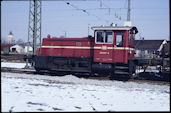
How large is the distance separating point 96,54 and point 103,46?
76 centimetres

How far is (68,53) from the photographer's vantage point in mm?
14648

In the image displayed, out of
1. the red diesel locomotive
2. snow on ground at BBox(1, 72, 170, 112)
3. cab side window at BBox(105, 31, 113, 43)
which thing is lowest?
snow on ground at BBox(1, 72, 170, 112)

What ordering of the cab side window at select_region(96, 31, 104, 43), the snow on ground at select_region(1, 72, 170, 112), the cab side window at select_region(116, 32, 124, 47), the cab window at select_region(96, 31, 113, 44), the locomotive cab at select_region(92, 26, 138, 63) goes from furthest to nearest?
the cab side window at select_region(96, 31, 104, 43) < the cab window at select_region(96, 31, 113, 44) < the cab side window at select_region(116, 32, 124, 47) < the locomotive cab at select_region(92, 26, 138, 63) < the snow on ground at select_region(1, 72, 170, 112)

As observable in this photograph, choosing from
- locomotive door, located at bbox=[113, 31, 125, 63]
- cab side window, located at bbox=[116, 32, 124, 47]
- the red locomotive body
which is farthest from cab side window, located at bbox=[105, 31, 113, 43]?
the red locomotive body

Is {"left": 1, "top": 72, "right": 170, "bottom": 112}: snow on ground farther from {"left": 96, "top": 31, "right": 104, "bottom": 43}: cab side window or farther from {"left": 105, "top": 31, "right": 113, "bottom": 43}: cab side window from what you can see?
{"left": 96, "top": 31, "right": 104, "bottom": 43}: cab side window

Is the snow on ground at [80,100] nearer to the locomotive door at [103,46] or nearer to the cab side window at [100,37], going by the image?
the locomotive door at [103,46]

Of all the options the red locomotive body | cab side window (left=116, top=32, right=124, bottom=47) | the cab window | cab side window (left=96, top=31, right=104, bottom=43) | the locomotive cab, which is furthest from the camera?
the red locomotive body

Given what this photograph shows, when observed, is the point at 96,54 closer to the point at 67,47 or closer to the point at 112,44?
the point at 112,44

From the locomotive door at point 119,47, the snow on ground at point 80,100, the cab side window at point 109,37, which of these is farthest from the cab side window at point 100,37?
the snow on ground at point 80,100

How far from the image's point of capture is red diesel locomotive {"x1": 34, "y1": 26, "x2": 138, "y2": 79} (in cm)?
1299

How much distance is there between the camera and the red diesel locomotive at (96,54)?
13.0 m

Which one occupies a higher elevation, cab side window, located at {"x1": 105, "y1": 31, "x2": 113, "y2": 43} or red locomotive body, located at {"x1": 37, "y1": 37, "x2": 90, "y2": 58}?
cab side window, located at {"x1": 105, "y1": 31, "x2": 113, "y2": 43}

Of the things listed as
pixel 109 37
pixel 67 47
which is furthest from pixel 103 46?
pixel 67 47

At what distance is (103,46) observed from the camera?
1335 centimetres
